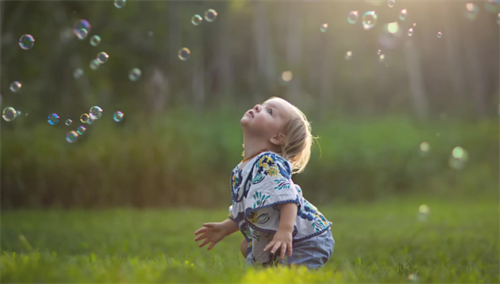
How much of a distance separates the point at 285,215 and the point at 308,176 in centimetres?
782

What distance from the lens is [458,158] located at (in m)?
12.4

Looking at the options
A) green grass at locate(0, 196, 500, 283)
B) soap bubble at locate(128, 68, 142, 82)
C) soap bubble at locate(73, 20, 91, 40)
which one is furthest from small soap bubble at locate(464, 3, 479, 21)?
soap bubble at locate(73, 20, 91, 40)

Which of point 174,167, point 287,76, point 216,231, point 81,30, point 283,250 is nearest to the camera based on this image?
point 283,250

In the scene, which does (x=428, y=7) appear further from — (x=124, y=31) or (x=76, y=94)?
(x=76, y=94)

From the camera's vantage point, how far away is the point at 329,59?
2631 cm

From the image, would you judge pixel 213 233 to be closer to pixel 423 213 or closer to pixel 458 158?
pixel 423 213

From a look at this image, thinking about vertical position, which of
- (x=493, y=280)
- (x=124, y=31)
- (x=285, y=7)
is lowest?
(x=493, y=280)

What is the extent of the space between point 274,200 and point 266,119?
57cm

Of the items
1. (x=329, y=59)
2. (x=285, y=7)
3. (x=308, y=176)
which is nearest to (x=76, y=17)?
(x=308, y=176)

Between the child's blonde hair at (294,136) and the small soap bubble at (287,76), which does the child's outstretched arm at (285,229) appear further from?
the small soap bubble at (287,76)

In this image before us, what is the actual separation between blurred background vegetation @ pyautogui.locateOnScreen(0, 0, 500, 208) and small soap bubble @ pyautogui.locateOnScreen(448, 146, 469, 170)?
13cm

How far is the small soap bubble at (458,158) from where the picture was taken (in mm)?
12000

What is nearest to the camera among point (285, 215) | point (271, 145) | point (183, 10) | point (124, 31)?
point (285, 215)

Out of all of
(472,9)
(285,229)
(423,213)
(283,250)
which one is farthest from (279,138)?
(472,9)
